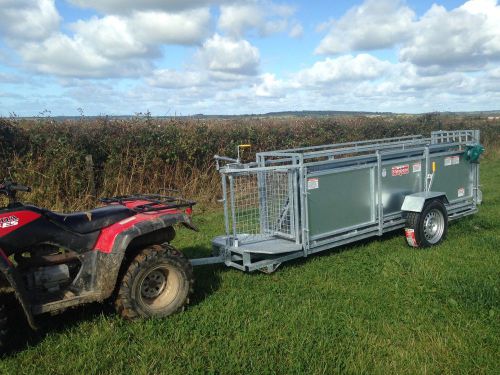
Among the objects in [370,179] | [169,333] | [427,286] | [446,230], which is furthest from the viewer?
[446,230]

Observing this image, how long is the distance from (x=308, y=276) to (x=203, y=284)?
131cm

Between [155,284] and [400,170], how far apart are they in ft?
13.7

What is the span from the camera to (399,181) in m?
Result: 6.95

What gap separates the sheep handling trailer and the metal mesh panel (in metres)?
0.01

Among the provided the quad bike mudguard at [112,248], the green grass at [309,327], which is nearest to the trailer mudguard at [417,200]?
the green grass at [309,327]

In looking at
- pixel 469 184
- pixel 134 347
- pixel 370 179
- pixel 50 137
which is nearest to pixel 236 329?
pixel 134 347

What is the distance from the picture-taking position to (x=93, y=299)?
4258mm

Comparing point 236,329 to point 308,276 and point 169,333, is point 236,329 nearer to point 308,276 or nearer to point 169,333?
point 169,333

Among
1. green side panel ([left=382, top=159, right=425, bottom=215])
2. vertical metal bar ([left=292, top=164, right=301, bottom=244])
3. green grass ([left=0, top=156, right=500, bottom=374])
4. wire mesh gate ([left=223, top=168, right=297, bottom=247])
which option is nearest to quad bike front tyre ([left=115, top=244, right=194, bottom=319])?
green grass ([left=0, top=156, right=500, bottom=374])

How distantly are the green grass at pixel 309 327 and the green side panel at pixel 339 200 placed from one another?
1.93 feet

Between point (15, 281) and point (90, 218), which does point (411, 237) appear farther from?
point (15, 281)

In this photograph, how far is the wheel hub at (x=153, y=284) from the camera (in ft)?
15.3

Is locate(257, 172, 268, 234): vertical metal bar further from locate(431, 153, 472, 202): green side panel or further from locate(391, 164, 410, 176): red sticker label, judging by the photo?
locate(431, 153, 472, 202): green side panel

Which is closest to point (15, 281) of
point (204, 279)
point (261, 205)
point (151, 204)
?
point (151, 204)
